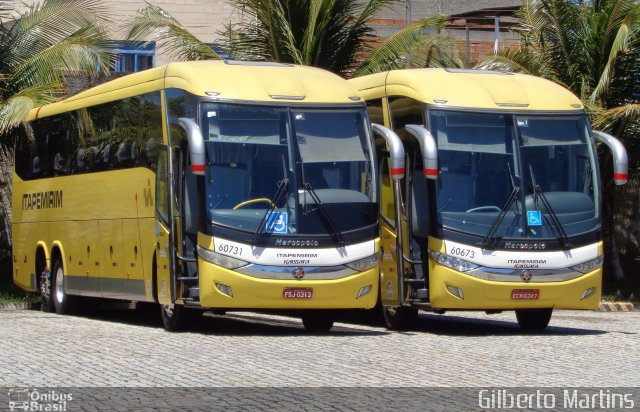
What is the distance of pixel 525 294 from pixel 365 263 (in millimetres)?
2078

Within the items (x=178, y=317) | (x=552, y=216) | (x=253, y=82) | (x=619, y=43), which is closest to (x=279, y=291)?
(x=178, y=317)

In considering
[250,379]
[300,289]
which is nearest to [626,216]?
[300,289]

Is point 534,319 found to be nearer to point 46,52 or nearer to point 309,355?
point 309,355

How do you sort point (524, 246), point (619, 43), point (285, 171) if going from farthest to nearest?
point (619, 43)
point (524, 246)
point (285, 171)

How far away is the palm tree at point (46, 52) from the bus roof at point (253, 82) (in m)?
6.24

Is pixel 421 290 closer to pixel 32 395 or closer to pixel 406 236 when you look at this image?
pixel 406 236

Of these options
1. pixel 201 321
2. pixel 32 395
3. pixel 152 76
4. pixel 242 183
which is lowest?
pixel 201 321

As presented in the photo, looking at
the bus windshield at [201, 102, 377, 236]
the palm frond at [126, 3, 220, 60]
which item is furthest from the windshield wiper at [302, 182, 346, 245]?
the palm frond at [126, 3, 220, 60]

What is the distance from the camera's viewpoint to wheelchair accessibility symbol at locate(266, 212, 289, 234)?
1602 cm

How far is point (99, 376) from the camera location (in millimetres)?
11734

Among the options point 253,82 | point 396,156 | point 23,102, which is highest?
point 253,82

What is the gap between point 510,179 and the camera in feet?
54.6

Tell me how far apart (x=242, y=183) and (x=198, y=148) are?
0.93 meters

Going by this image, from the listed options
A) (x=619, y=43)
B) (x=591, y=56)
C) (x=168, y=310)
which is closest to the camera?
(x=168, y=310)
